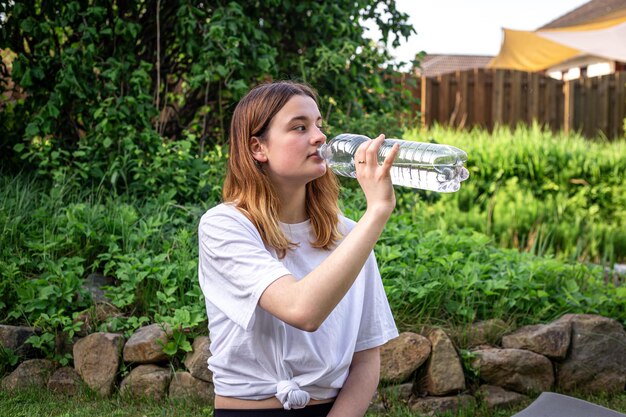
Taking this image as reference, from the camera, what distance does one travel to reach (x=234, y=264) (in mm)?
1945

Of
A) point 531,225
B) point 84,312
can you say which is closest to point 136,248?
point 84,312

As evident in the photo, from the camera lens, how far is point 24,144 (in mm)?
5770

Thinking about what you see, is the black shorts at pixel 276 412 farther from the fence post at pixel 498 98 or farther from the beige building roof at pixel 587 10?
the beige building roof at pixel 587 10

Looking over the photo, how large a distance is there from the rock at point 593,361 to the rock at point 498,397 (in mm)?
324

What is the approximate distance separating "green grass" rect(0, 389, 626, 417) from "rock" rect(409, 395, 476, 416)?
36mm

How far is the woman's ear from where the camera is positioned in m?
2.16

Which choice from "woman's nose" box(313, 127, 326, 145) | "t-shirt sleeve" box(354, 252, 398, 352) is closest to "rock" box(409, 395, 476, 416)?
"t-shirt sleeve" box(354, 252, 398, 352)

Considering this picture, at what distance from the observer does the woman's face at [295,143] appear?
6.79ft

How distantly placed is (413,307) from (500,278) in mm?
655

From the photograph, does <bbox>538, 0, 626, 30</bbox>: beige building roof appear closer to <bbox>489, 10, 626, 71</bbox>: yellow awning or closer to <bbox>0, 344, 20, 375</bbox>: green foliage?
<bbox>489, 10, 626, 71</bbox>: yellow awning

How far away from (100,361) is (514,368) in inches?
83.5

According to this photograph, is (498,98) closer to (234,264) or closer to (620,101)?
(620,101)

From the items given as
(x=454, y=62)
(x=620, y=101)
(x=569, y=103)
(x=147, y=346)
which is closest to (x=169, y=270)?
(x=147, y=346)

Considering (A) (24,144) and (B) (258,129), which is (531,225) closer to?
(A) (24,144)
